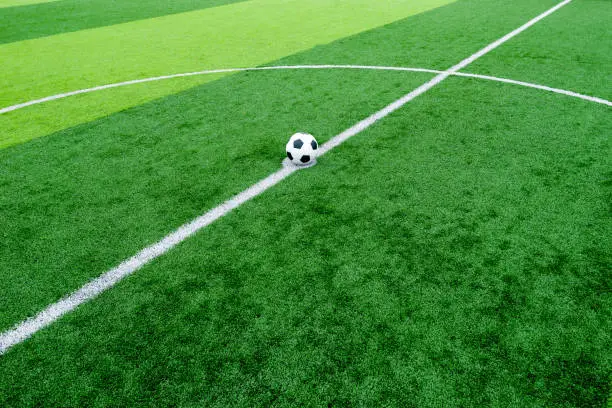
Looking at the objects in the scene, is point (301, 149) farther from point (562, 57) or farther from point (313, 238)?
point (562, 57)

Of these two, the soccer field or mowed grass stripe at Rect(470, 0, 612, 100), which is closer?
the soccer field

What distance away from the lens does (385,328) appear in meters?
2.58

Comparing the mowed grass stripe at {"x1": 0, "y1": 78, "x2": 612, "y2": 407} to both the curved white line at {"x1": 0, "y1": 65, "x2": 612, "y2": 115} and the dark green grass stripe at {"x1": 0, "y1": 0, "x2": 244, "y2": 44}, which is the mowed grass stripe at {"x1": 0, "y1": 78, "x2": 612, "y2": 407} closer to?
the curved white line at {"x1": 0, "y1": 65, "x2": 612, "y2": 115}

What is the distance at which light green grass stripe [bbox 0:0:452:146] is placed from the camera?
606 centimetres

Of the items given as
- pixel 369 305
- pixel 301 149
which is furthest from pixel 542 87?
pixel 369 305

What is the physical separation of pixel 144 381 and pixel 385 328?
1.27 m

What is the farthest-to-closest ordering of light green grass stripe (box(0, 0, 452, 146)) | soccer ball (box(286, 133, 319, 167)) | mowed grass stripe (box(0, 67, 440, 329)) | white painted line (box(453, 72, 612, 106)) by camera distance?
light green grass stripe (box(0, 0, 452, 146)) → white painted line (box(453, 72, 612, 106)) → soccer ball (box(286, 133, 319, 167)) → mowed grass stripe (box(0, 67, 440, 329))

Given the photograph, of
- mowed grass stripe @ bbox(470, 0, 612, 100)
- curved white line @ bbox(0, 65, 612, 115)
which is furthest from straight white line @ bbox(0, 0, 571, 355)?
mowed grass stripe @ bbox(470, 0, 612, 100)

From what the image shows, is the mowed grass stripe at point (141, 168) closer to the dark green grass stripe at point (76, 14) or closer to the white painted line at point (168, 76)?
the white painted line at point (168, 76)

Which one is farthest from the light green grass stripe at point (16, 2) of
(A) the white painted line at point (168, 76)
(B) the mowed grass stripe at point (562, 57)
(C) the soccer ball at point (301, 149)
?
(C) the soccer ball at point (301, 149)

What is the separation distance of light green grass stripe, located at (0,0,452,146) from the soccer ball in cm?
281

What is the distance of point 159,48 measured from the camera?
9.00 meters

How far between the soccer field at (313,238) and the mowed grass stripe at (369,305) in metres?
0.01

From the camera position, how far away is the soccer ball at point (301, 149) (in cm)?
418
